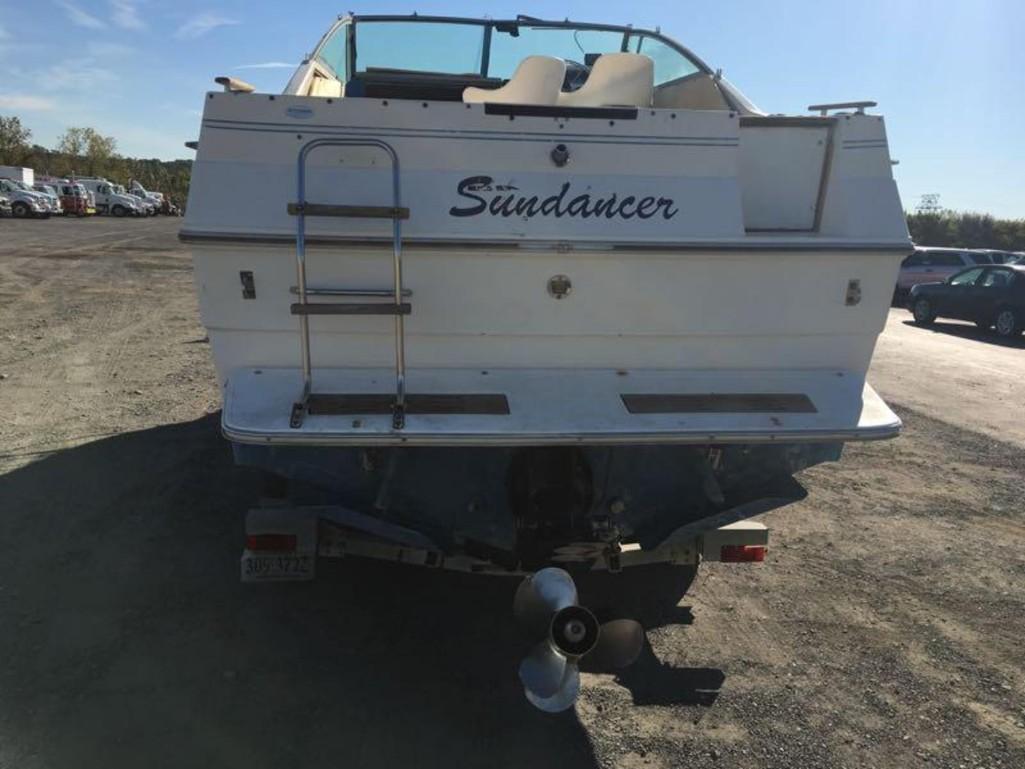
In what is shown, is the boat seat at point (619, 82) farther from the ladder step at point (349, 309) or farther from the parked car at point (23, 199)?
the parked car at point (23, 199)

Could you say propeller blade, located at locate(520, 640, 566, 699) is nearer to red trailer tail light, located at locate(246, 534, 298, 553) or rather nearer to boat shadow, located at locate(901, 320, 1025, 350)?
red trailer tail light, located at locate(246, 534, 298, 553)

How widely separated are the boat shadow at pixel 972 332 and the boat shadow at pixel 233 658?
14069 mm

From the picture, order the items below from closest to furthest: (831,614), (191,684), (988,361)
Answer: (191,684), (831,614), (988,361)

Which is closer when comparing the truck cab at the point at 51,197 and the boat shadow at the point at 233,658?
the boat shadow at the point at 233,658

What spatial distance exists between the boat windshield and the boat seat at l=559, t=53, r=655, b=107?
169 cm

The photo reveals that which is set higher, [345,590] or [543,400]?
[543,400]

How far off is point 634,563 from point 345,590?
1.55 meters

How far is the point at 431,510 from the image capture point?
3357 mm

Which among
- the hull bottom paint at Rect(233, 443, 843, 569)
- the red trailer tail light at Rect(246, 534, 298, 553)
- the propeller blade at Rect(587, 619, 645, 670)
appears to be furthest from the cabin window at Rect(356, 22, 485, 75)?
the propeller blade at Rect(587, 619, 645, 670)

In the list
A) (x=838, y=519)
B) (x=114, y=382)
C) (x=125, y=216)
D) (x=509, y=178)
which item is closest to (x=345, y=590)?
(x=509, y=178)

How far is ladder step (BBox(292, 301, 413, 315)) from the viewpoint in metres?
2.96

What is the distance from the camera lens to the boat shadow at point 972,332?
14602 millimetres

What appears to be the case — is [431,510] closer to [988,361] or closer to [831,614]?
[831,614]

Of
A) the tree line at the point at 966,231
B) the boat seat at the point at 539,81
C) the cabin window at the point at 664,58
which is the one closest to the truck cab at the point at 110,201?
the tree line at the point at 966,231
